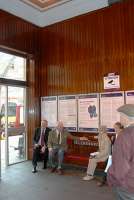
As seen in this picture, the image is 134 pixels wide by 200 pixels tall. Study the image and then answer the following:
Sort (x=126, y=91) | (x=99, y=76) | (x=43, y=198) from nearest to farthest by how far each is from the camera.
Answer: (x=43, y=198), (x=126, y=91), (x=99, y=76)

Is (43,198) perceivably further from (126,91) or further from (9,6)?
(9,6)

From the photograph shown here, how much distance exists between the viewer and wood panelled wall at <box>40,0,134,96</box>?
617cm

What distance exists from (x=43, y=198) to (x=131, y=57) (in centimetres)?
395

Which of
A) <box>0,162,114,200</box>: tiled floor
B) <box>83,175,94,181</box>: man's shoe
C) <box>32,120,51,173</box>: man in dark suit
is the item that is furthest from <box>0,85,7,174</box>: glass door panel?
<box>83,175,94,181</box>: man's shoe

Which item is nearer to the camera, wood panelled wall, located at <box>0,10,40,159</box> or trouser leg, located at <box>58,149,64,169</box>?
trouser leg, located at <box>58,149,64,169</box>

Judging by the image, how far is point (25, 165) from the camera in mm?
6820

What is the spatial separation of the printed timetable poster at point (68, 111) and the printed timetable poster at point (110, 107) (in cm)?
88

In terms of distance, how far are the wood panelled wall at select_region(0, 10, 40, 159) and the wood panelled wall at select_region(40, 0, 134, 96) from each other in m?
0.25

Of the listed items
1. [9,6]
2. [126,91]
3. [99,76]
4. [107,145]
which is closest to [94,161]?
[107,145]

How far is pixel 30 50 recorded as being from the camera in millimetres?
7574

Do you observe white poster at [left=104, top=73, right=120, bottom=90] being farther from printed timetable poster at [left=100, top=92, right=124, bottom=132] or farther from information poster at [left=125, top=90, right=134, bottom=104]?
information poster at [left=125, top=90, right=134, bottom=104]

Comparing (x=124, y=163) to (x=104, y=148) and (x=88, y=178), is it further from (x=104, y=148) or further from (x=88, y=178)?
(x=88, y=178)

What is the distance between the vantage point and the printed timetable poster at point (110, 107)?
615 centimetres

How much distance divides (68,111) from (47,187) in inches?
108
